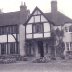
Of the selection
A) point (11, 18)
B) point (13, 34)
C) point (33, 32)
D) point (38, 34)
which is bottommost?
point (38, 34)

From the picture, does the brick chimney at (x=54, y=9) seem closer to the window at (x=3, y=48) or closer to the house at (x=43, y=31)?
the house at (x=43, y=31)

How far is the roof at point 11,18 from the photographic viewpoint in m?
47.6

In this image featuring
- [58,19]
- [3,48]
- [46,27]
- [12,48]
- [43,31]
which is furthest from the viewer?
[3,48]

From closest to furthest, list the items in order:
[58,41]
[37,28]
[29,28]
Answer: [58,41], [37,28], [29,28]

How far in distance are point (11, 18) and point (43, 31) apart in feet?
24.9

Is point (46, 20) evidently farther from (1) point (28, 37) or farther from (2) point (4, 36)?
(2) point (4, 36)

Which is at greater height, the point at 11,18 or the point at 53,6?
the point at 53,6

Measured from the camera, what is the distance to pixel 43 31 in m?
44.4

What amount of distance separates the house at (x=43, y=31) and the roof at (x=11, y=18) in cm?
257

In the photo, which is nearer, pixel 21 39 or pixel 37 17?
pixel 37 17

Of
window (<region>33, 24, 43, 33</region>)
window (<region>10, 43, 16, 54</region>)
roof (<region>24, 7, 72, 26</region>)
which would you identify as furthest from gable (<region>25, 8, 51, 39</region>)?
window (<region>10, 43, 16, 54</region>)

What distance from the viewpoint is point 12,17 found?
4947 cm

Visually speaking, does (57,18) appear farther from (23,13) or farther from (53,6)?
Result: (23,13)

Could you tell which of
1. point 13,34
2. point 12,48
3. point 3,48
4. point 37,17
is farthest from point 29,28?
point 3,48
